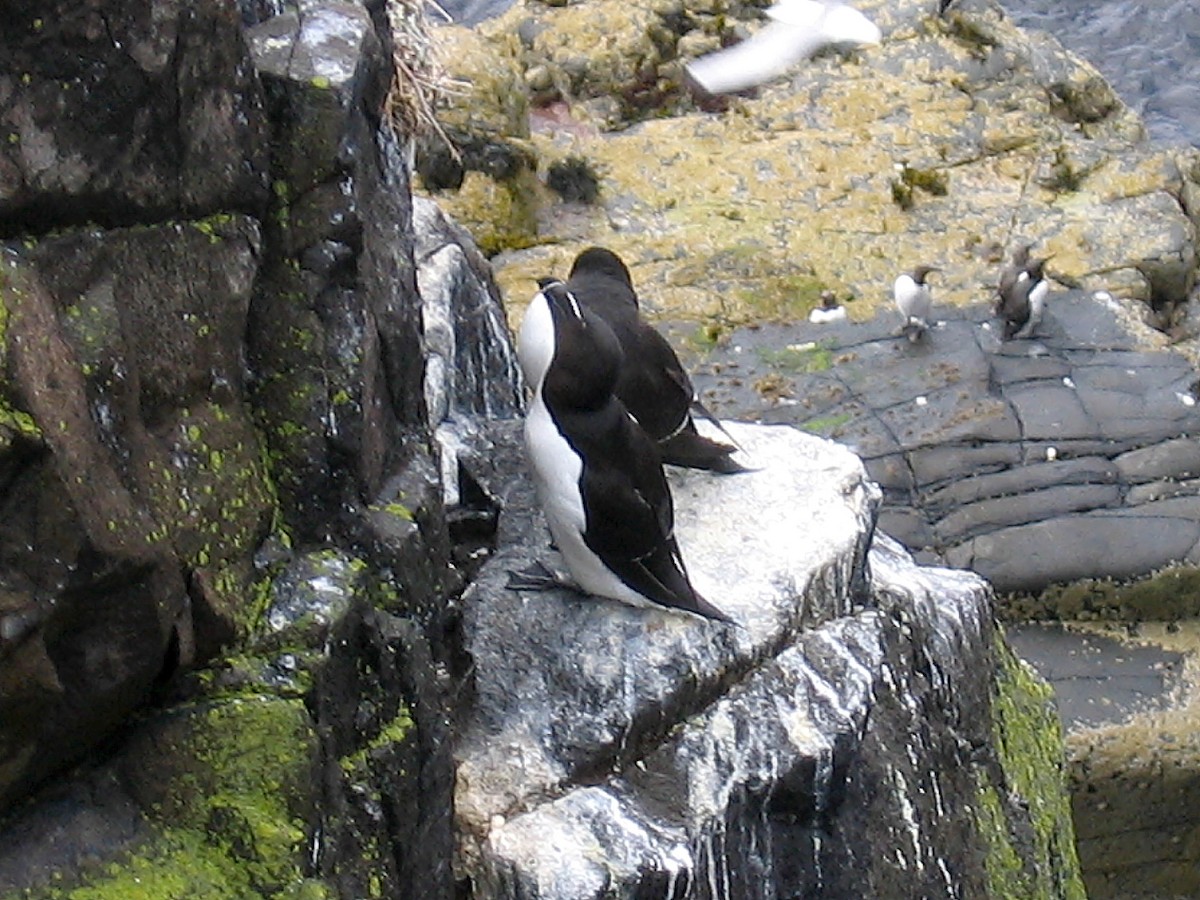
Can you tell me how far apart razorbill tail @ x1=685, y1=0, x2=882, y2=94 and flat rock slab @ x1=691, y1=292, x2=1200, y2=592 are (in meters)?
2.16

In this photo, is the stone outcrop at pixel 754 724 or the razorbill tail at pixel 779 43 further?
the razorbill tail at pixel 779 43

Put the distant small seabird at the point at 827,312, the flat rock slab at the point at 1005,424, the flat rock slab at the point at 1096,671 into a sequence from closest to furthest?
the flat rock slab at the point at 1096,671 < the flat rock slab at the point at 1005,424 < the distant small seabird at the point at 827,312

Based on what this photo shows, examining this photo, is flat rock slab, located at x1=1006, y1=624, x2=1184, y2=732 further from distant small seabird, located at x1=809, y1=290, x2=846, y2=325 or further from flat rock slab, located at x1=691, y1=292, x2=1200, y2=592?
distant small seabird, located at x1=809, y1=290, x2=846, y2=325

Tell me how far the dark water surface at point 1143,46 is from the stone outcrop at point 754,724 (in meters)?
11.8

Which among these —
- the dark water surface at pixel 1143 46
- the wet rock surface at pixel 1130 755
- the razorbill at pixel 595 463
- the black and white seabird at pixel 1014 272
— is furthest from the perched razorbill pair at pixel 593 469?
the dark water surface at pixel 1143 46

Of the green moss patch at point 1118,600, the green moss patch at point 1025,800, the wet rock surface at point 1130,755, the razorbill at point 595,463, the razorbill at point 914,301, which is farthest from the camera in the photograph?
the razorbill at point 914,301

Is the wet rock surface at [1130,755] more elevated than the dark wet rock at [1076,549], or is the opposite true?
the dark wet rock at [1076,549]

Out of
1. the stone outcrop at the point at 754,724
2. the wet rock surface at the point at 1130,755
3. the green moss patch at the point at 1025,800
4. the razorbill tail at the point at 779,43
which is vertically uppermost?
the stone outcrop at the point at 754,724

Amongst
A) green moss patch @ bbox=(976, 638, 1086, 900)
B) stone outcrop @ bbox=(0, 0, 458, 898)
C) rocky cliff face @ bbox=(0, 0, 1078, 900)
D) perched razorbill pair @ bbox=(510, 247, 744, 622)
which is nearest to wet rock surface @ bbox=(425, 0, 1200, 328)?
green moss patch @ bbox=(976, 638, 1086, 900)

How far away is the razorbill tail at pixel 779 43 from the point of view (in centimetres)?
1150

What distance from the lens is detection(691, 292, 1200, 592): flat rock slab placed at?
885cm

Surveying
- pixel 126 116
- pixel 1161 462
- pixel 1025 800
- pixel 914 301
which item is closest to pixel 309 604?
pixel 126 116

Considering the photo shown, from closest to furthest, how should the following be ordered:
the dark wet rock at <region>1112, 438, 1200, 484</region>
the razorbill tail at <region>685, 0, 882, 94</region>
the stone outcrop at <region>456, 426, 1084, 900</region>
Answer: the stone outcrop at <region>456, 426, 1084, 900</region>
the dark wet rock at <region>1112, 438, 1200, 484</region>
the razorbill tail at <region>685, 0, 882, 94</region>

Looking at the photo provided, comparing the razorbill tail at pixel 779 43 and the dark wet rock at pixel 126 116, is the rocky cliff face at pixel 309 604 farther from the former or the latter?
the razorbill tail at pixel 779 43
